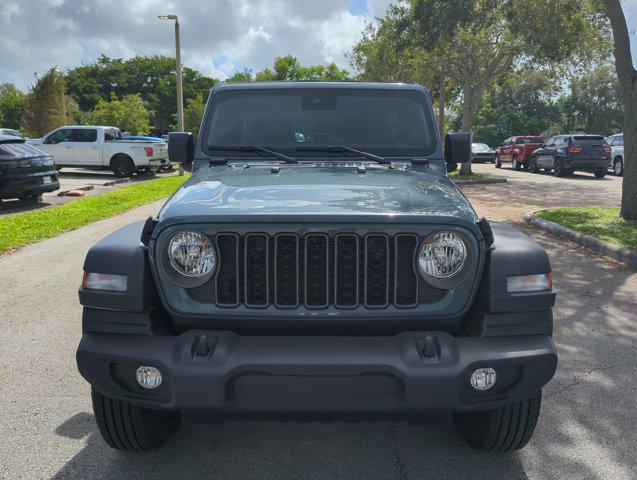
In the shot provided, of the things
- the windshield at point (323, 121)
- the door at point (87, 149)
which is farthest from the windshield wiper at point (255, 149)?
the door at point (87, 149)

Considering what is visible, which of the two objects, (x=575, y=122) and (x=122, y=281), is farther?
(x=575, y=122)

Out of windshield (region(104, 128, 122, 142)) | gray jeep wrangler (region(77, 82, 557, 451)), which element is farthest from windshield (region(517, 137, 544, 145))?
gray jeep wrangler (region(77, 82, 557, 451))

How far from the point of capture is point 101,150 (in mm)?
22062

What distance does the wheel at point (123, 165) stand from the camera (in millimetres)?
21984

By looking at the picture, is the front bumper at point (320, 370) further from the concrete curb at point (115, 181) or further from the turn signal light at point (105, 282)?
the concrete curb at point (115, 181)

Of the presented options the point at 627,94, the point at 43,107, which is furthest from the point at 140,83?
→ the point at 627,94

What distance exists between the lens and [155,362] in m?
2.44

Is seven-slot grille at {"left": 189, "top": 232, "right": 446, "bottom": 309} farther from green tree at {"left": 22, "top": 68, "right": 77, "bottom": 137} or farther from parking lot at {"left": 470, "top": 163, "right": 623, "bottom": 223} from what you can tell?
green tree at {"left": 22, "top": 68, "right": 77, "bottom": 137}

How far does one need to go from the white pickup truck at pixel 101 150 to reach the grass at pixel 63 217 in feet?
19.4

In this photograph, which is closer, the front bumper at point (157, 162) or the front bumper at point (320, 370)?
the front bumper at point (320, 370)

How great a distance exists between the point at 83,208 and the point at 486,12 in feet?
42.9

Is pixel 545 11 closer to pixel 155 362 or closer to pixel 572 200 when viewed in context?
pixel 572 200

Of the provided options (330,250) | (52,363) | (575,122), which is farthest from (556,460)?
(575,122)

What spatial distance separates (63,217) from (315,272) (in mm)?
10094
